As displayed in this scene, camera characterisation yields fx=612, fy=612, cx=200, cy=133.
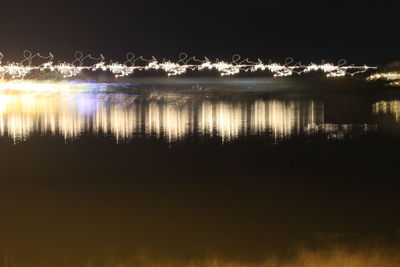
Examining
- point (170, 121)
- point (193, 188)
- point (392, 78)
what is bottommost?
point (193, 188)

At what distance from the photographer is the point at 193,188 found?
417 inches

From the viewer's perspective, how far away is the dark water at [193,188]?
25.4 ft

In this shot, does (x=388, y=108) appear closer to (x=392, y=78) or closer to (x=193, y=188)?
(x=193, y=188)

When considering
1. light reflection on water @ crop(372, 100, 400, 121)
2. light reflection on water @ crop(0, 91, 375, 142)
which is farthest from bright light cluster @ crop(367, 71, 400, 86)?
light reflection on water @ crop(0, 91, 375, 142)

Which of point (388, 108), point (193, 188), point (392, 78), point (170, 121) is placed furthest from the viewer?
point (392, 78)

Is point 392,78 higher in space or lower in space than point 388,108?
higher

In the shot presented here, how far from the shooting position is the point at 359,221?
861 cm

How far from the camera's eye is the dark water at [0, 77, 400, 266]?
305 inches

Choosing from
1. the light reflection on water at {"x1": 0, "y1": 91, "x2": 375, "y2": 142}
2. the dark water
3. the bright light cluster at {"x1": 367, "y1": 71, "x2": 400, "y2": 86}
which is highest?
the bright light cluster at {"x1": 367, "y1": 71, "x2": 400, "y2": 86}

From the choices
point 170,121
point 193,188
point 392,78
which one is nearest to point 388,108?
point 170,121

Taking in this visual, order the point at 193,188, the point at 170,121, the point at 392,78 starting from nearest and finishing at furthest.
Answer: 1. the point at 193,188
2. the point at 170,121
3. the point at 392,78

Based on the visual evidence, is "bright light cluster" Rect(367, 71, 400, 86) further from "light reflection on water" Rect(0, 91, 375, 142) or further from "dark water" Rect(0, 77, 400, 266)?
"dark water" Rect(0, 77, 400, 266)

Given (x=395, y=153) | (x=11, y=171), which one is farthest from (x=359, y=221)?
(x=11, y=171)

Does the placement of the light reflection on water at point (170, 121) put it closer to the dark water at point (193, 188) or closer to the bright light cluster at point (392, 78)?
the dark water at point (193, 188)
